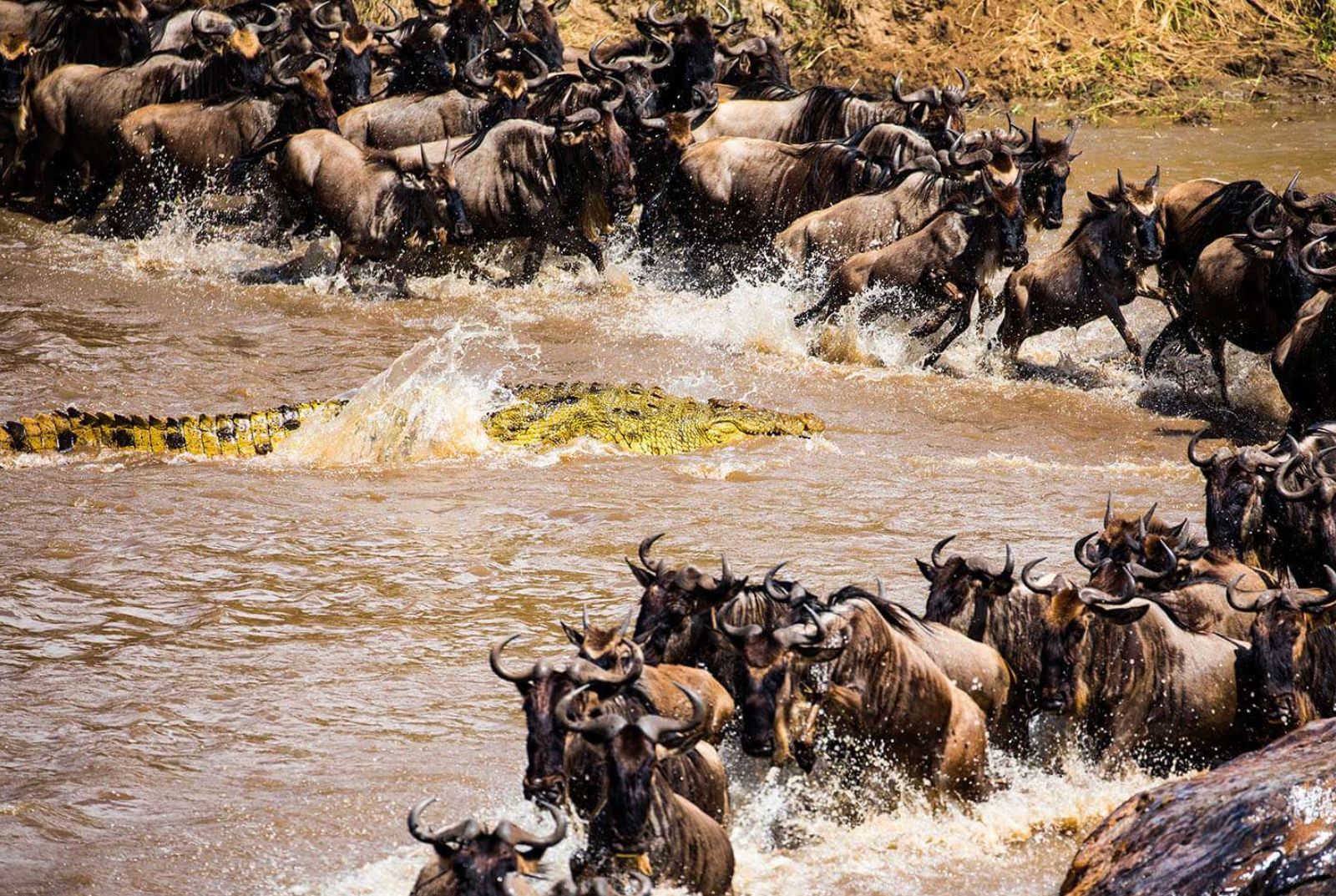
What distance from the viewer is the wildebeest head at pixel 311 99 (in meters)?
14.1

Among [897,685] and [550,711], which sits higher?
[550,711]

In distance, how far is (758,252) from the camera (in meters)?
13.3

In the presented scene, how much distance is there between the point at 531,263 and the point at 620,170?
987 millimetres

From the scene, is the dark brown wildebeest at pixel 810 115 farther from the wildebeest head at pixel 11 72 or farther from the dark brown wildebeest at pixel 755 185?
the wildebeest head at pixel 11 72

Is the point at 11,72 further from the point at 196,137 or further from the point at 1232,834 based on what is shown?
the point at 1232,834

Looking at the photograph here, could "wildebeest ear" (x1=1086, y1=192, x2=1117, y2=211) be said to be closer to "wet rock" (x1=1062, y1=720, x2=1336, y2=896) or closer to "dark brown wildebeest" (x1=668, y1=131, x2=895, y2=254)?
"dark brown wildebeest" (x1=668, y1=131, x2=895, y2=254)

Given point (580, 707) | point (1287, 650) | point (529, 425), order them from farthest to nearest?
point (529, 425) → point (1287, 650) → point (580, 707)

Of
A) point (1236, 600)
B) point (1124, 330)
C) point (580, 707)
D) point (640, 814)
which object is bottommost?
point (640, 814)

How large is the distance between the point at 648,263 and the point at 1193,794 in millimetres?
9008

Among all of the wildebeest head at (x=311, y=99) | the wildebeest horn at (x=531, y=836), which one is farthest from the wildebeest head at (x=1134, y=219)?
the wildebeest horn at (x=531, y=836)

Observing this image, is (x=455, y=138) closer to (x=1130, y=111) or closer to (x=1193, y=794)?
(x=1130, y=111)

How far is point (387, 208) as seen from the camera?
43.2 ft

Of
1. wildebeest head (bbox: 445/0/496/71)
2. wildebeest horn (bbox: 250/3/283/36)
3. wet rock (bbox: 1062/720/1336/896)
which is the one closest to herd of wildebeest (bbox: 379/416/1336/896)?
wet rock (bbox: 1062/720/1336/896)

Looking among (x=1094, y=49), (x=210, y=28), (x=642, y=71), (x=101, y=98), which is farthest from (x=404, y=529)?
(x=1094, y=49)
